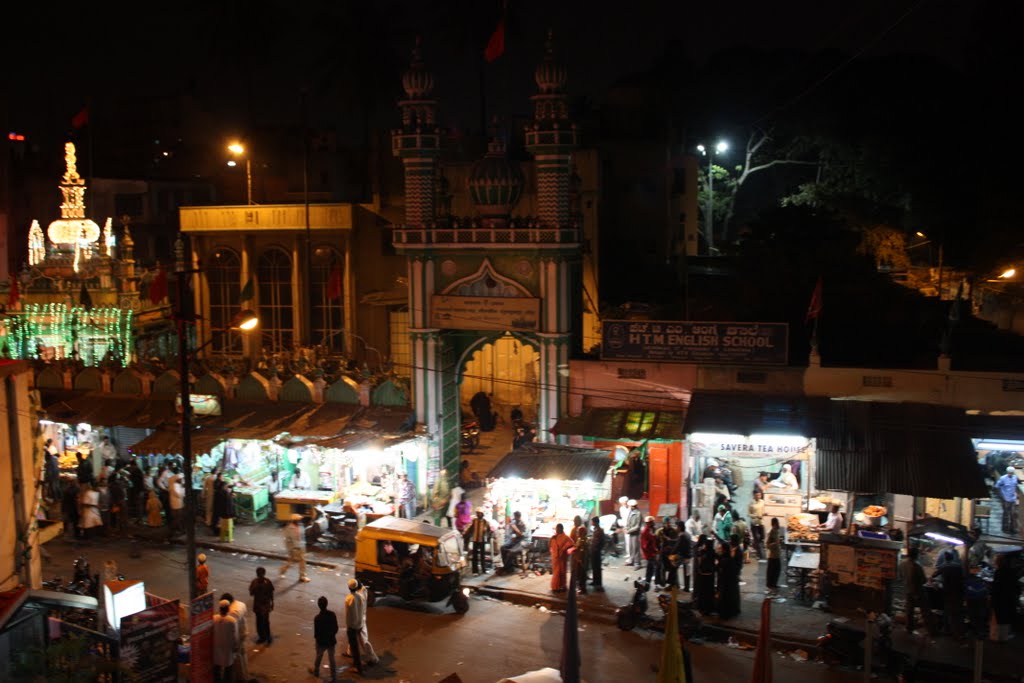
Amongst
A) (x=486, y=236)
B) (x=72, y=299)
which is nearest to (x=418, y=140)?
(x=486, y=236)

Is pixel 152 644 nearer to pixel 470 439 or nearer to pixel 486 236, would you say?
pixel 486 236

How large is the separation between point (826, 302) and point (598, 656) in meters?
11.4

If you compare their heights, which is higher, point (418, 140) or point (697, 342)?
point (418, 140)

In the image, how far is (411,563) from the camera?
17.1m

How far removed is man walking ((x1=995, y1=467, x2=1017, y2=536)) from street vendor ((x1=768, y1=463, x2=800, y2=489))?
398 centimetres

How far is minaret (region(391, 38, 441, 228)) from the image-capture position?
22.7 m

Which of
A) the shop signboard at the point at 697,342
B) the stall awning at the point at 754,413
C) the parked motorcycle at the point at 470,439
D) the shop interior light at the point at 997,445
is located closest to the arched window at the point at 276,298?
the parked motorcycle at the point at 470,439

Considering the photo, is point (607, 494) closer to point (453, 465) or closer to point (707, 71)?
point (453, 465)

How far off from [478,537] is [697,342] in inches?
239

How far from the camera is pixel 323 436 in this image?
73.0 ft

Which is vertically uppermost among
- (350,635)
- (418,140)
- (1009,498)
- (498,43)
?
(498,43)

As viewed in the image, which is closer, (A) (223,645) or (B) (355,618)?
(A) (223,645)

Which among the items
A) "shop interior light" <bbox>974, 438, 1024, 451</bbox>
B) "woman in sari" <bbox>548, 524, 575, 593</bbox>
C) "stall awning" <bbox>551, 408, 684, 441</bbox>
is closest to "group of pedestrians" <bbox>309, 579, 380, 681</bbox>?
"woman in sari" <bbox>548, 524, 575, 593</bbox>

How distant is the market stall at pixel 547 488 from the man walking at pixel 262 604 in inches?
208
